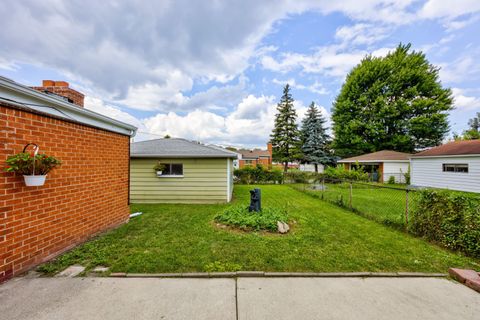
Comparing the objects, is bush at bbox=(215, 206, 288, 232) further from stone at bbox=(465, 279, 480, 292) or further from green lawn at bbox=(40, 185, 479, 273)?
stone at bbox=(465, 279, 480, 292)

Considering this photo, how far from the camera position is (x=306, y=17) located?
8305mm

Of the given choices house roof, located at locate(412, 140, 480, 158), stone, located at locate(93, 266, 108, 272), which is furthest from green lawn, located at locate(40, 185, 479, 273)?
house roof, located at locate(412, 140, 480, 158)

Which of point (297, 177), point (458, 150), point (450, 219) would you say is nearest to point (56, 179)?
point (450, 219)

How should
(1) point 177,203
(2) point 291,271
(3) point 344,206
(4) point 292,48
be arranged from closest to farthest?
(2) point 291,271, (3) point 344,206, (1) point 177,203, (4) point 292,48

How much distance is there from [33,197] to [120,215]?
2.45 metres

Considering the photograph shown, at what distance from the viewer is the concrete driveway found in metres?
2.07

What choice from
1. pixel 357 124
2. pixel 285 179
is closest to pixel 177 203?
pixel 285 179

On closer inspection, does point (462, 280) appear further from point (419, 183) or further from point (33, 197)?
point (419, 183)

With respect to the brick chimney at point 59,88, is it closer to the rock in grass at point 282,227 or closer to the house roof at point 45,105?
the house roof at point 45,105

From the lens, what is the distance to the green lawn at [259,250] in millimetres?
3096

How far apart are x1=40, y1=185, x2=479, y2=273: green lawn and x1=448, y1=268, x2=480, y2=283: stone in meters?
0.17

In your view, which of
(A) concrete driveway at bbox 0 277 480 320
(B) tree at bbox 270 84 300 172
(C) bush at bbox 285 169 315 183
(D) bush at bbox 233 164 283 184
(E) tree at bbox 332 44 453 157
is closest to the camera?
(A) concrete driveway at bbox 0 277 480 320

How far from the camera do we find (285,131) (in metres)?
30.2

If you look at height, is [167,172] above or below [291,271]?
above
